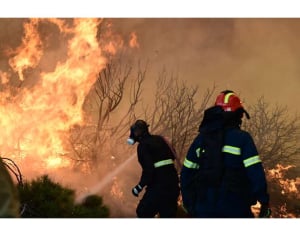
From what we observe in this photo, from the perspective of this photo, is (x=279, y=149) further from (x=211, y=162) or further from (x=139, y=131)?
(x=211, y=162)

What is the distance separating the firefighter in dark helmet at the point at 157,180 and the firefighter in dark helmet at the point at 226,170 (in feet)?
3.53

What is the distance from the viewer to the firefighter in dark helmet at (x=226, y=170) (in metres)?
4.02

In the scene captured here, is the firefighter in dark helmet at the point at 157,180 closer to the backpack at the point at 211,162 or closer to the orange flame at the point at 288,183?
the backpack at the point at 211,162

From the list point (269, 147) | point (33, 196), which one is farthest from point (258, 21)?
point (33, 196)

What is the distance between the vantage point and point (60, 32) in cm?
651

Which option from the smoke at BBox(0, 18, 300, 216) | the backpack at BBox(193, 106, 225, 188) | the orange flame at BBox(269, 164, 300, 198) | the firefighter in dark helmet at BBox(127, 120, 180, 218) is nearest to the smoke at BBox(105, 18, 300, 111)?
the smoke at BBox(0, 18, 300, 216)

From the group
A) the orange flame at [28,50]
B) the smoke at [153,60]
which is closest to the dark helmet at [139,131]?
the smoke at [153,60]

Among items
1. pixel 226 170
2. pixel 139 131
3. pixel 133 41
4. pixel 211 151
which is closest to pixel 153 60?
pixel 133 41

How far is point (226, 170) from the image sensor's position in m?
4.10

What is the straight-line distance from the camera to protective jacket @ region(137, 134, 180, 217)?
5.35 m

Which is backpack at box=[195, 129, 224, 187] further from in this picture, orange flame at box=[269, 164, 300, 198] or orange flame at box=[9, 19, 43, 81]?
orange flame at box=[9, 19, 43, 81]

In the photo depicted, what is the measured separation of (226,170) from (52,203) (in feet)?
8.03

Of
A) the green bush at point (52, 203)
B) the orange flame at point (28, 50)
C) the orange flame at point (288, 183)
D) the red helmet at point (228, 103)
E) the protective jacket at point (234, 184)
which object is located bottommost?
the green bush at point (52, 203)
